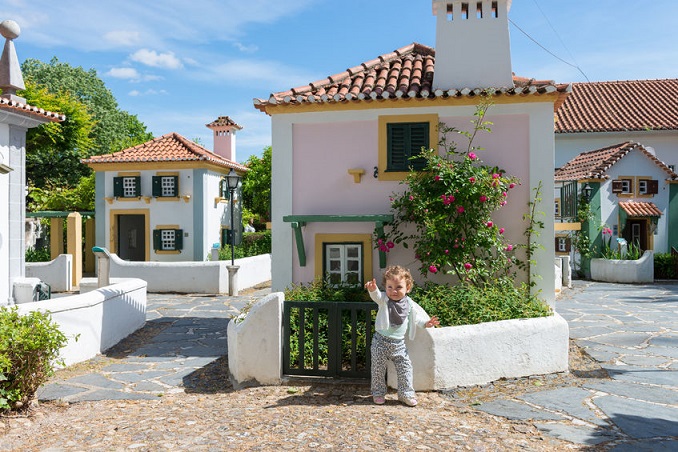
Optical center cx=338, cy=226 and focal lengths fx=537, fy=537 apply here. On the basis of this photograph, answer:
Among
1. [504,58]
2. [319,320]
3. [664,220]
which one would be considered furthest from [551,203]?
[664,220]

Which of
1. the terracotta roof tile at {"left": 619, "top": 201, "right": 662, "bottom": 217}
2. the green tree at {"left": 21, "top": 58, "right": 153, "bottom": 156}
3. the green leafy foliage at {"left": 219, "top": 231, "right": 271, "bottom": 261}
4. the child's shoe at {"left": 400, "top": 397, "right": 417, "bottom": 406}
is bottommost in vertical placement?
the child's shoe at {"left": 400, "top": 397, "right": 417, "bottom": 406}

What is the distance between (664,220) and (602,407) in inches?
767

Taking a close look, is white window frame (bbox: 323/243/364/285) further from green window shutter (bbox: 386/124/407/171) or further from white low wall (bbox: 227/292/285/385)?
white low wall (bbox: 227/292/285/385)

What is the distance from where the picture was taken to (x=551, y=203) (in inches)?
340

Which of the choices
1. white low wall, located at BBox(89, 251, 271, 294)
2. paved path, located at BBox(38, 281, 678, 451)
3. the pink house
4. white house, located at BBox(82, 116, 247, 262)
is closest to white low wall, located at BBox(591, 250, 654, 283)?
paved path, located at BBox(38, 281, 678, 451)

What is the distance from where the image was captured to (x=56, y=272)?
16.5m

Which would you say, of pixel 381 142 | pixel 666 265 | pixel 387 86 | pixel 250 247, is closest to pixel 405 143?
pixel 381 142

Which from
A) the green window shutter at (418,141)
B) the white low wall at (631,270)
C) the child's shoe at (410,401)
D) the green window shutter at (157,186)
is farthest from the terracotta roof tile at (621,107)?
the child's shoe at (410,401)

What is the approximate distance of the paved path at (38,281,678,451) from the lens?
5.13 metres

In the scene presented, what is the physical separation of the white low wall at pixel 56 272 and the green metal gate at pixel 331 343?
1233 cm

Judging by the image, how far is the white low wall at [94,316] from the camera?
7.50m

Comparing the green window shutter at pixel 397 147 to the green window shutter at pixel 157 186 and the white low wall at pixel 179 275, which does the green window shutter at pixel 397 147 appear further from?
the green window shutter at pixel 157 186

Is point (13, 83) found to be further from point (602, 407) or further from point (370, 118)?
point (602, 407)

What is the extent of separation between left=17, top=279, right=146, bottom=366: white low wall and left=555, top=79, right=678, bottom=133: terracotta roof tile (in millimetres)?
21051
